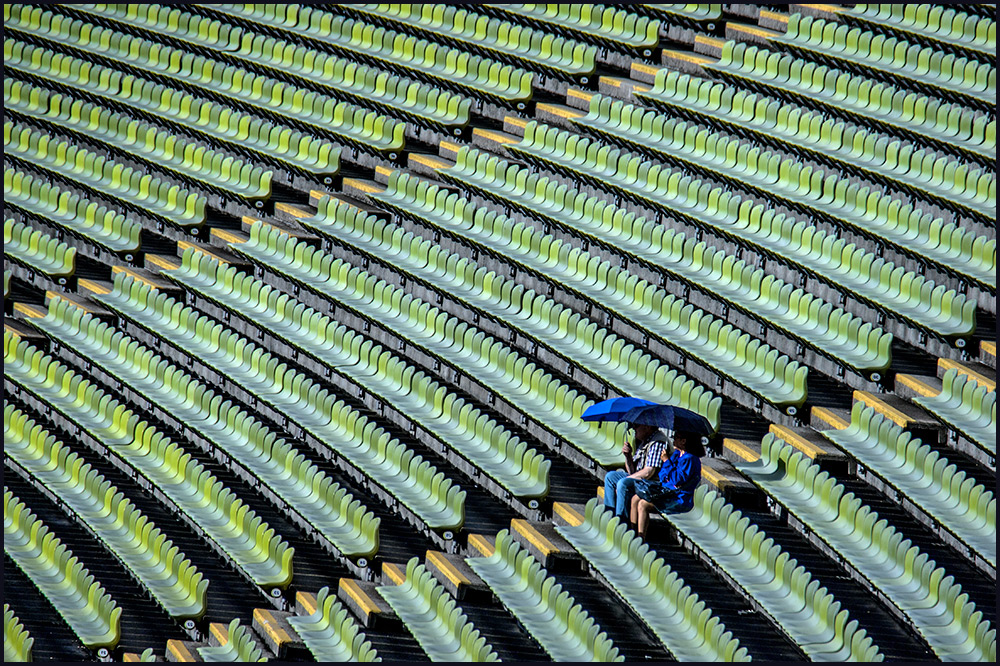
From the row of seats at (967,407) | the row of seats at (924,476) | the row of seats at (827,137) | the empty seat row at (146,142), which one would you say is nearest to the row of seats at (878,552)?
the row of seats at (924,476)

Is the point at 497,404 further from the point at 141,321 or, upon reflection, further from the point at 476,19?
the point at 476,19

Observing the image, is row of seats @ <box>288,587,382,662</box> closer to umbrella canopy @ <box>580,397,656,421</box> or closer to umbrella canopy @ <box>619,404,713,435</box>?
umbrella canopy @ <box>580,397,656,421</box>

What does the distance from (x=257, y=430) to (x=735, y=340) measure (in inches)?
111

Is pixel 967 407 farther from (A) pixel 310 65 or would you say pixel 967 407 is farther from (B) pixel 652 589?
(A) pixel 310 65

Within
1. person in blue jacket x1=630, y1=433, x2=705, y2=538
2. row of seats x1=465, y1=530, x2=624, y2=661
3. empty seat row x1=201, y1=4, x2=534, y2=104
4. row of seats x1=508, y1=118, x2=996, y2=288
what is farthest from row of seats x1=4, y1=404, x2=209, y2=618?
empty seat row x1=201, y1=4, x2=534, y2=104

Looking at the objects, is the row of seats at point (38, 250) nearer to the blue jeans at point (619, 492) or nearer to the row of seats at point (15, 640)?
the row of seats at point (15, 640)

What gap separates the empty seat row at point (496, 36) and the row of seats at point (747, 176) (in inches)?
27.9

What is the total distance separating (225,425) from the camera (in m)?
8.80

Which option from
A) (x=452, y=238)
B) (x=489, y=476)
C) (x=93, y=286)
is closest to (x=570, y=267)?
(x=452, y=238)

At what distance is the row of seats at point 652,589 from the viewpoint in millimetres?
6070

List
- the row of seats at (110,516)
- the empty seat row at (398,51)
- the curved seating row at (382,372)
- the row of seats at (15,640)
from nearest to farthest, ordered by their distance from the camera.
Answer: the row of seats at (15,640) < the row of seats at (110,516) < the curved seating row at (382,372) < the empty seat row at (398,51)

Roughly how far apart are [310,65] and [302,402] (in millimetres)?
4519

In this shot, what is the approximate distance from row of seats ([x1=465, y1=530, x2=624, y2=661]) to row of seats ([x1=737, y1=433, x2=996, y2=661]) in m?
1.14

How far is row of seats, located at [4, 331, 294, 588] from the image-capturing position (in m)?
7.57
